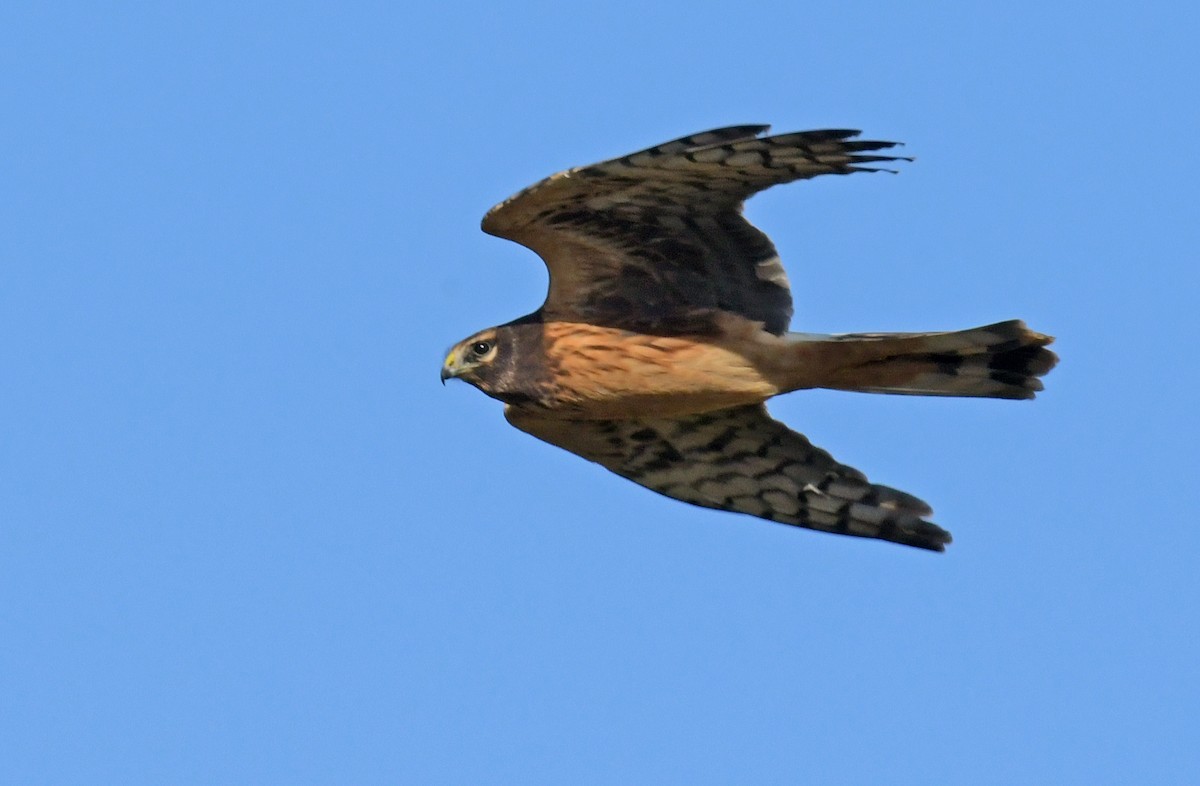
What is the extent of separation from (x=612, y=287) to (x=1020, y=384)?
2207 millimetres

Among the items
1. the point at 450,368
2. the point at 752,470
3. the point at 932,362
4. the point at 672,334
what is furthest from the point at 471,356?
the point at 932,362

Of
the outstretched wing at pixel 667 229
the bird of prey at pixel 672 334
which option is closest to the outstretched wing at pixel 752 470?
the bird of prey at pixel 672 334

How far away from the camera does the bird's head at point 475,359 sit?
11.8 metres

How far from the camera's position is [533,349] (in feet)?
38.3

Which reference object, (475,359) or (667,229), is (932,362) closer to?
(667,229)

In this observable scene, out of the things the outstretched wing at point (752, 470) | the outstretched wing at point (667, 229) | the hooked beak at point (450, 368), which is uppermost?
the outstretched wing at point (667, 229)

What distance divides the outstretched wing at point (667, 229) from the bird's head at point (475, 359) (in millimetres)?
362

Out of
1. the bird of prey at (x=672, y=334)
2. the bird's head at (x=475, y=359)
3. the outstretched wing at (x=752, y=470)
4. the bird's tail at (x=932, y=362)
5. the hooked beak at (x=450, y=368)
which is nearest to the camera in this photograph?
the bird of prey at (x=672, y=334)

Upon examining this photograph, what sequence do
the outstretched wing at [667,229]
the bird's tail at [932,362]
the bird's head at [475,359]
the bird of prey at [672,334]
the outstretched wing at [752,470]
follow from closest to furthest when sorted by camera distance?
1. the outstretched wing at [667,229]
2. the bird of prey at [672,334]
3. the bird's tail at [932,362]
4. the bird's head at [475,359]
5. the outstretched wing at [752,470]

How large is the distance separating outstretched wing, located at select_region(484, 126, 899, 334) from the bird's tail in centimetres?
32

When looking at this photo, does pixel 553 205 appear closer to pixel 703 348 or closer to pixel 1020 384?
pixel 703 348

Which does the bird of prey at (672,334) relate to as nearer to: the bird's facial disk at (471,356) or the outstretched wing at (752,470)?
the bird's facial disk at (471,356)

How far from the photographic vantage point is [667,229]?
11445 millimetres

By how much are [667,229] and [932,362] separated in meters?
1.55
